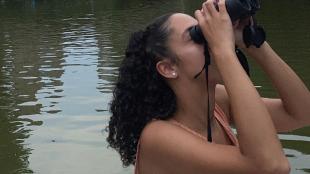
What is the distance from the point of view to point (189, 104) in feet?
7.07

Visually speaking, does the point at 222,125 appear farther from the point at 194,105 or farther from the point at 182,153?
the point at 182,153

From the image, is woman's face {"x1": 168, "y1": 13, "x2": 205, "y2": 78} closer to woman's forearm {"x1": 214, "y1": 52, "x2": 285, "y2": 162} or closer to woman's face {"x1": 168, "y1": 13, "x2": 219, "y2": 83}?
woman's face {"x1": 168, "y1": 13, "x2": 219, "y2": 83}

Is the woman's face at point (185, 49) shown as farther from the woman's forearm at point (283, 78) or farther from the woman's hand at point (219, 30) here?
the woman's forearm at point (283, 78)

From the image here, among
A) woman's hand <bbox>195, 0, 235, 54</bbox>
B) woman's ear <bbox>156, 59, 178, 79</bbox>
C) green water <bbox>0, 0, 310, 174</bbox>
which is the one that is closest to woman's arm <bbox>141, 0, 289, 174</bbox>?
woman's hand <bbox>195, 0, 235, 54</bbox>

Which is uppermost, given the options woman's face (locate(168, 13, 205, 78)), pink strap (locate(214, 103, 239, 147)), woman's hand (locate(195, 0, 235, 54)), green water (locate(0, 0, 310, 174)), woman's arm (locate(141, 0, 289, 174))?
woman's hand (locate(195, 0, 235, 54))

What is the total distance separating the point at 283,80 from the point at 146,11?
22666 millimetres

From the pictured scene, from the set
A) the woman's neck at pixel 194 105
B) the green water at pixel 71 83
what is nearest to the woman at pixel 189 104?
the woman's neck at pixel 194 105

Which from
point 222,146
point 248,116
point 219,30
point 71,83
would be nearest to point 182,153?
point 222,146

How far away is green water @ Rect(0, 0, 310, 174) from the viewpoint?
6207mm

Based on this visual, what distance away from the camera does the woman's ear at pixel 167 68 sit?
6.97 feet

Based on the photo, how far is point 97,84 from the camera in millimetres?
9773

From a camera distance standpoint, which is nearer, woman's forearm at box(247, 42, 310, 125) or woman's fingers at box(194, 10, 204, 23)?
woman's fingers at box(194, 10, 204, 23)

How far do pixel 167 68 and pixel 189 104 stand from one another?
6.0 inches

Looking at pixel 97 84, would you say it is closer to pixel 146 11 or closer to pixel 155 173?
pixel 155 173
